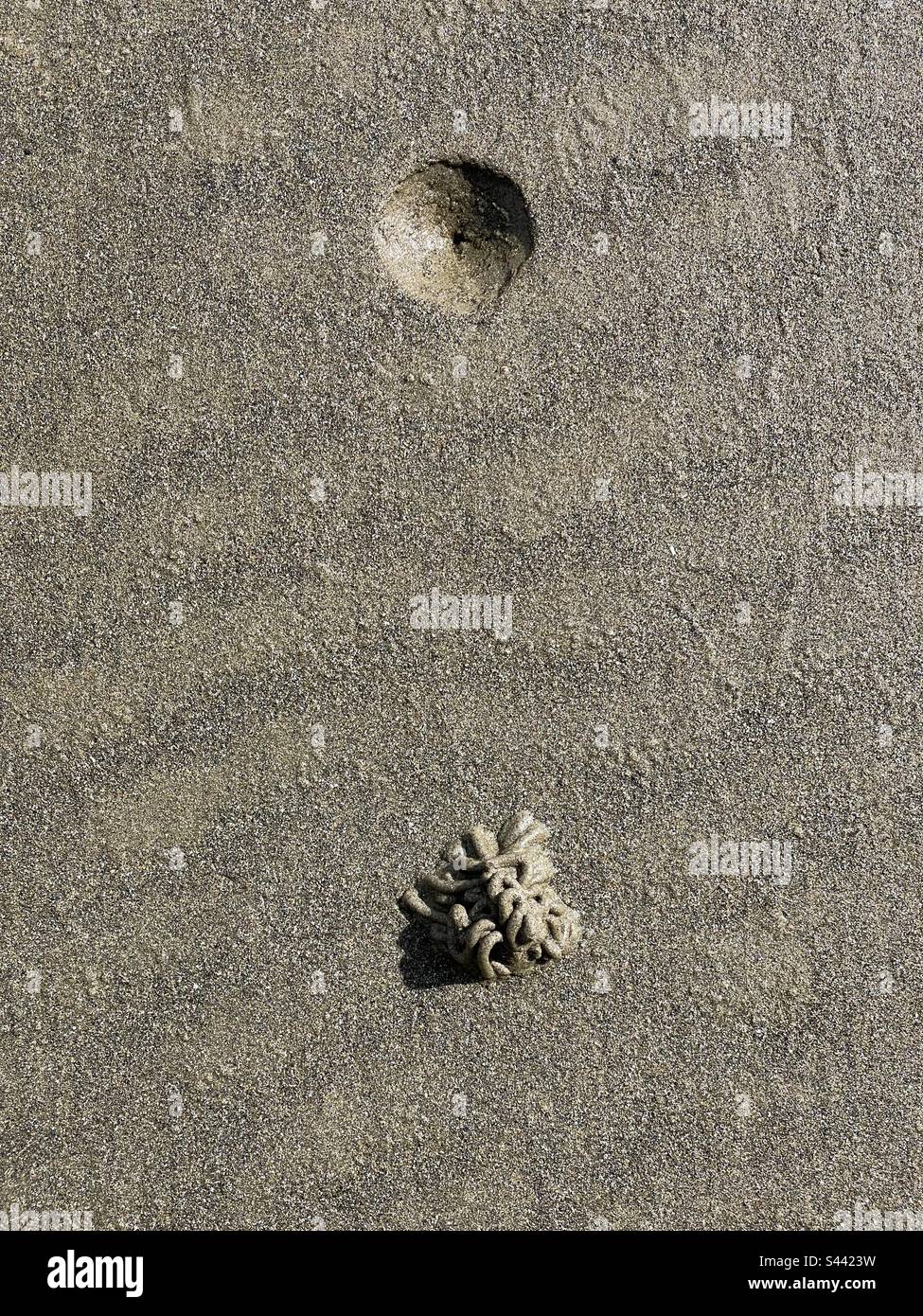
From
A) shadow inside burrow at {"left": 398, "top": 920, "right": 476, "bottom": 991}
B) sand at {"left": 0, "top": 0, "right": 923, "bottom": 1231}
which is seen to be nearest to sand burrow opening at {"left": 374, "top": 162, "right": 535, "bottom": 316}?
sand at {"left": 0, "top": 0, "right": 923, "bottom": 1231}

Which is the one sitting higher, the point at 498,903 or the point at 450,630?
the point at 450,630

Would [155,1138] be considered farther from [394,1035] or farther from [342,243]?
[342,243]

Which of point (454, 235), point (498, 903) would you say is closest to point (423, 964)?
point (498, 903)

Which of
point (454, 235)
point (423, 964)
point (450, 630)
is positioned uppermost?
point (454, 235)

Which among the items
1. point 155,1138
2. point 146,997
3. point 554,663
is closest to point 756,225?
point 554,663

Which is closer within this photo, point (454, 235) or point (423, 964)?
point (423, 964)

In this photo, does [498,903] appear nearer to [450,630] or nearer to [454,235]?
[450,630]

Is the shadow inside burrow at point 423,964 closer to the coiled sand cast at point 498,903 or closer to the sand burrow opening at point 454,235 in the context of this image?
the coiled sand cast at point 498,903
